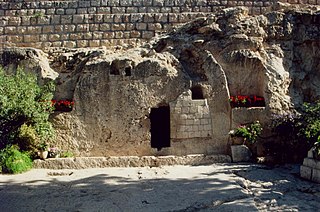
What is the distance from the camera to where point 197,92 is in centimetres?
902

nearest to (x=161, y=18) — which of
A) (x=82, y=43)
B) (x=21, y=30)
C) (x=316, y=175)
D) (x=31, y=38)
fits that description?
(x=82, y=43)

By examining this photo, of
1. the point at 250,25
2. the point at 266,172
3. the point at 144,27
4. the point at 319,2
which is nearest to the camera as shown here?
the point at 266,172

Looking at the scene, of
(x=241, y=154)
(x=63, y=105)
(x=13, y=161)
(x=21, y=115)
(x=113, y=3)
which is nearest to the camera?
(x=13, y=161)

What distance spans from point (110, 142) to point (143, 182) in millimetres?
2712

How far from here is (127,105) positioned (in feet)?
28.6

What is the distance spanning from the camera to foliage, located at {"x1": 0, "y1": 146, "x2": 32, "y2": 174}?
279 inches

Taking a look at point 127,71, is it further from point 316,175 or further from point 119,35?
point 316,175

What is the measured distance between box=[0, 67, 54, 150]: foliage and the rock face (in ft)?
2.27

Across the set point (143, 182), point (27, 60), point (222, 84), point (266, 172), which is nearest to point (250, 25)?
point (222, 84)

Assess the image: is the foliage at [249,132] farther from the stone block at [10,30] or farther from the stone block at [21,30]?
the stone block at [10,30]

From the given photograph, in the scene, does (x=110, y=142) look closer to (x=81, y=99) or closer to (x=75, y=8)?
(x=81, y=99)

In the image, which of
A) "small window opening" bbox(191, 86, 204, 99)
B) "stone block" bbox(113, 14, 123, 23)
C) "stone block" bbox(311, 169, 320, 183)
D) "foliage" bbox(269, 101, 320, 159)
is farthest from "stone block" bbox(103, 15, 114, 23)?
"stone block" bbox(311, 169, 320, 183)

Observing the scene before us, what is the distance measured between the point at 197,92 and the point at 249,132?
5.66ft

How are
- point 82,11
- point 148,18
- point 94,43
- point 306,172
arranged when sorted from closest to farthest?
point 306,172
point 94,43
point 148,18
point 82,11
